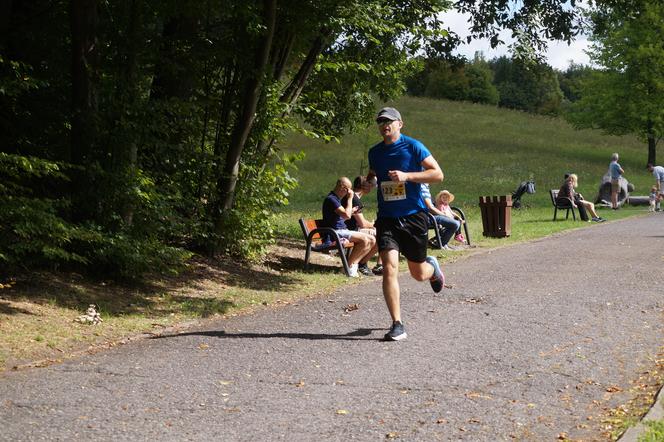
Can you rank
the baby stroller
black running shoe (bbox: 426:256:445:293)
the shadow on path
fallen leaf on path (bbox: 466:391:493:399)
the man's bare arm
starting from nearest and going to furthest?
fallen leaf on path (bbox: 466:391:493:399) < the man's bare arm < the shadow on path < black running shoe (bbox: 426:256:445:293) < the baby stroller

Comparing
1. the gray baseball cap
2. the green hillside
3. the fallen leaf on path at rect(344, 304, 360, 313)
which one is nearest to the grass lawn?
the green hillside

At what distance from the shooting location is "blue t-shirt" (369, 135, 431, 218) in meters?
7.88

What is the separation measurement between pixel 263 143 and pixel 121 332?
18.7ft

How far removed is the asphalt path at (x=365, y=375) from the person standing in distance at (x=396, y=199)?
0.48 metres

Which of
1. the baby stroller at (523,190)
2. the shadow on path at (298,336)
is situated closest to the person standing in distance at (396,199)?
the shadow on path at (298,336)

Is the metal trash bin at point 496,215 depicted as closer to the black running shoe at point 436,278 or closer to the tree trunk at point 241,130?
the tree trunk at point 241,130

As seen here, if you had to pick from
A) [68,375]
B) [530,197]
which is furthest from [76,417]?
[530,197]

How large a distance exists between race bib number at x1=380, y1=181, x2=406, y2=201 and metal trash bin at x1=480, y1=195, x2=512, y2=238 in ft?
36.8

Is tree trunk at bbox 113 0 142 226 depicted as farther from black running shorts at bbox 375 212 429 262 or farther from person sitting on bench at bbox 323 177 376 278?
person sitting on bench at bbox 323 177 376 278

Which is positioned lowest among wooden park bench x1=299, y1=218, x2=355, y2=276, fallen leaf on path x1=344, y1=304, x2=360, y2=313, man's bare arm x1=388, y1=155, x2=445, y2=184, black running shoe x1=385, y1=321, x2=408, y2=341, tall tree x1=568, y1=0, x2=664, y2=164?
fallen leaf on path x1=344, y1=304, x2=360, y2=313

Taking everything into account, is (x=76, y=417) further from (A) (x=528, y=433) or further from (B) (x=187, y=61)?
(B) (x=187, y=61)

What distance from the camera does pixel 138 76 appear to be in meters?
10.3

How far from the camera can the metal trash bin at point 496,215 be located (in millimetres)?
18875


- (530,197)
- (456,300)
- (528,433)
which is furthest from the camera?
(530,197)
